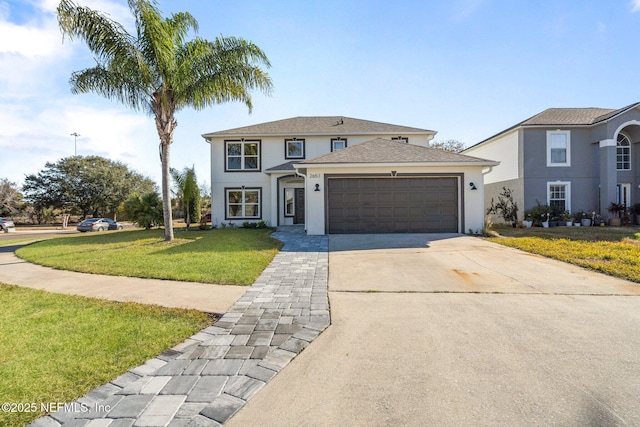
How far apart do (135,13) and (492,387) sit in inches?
538

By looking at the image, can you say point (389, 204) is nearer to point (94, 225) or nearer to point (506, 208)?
point (506, 208)

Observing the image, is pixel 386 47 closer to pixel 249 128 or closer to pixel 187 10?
pixel 187 10

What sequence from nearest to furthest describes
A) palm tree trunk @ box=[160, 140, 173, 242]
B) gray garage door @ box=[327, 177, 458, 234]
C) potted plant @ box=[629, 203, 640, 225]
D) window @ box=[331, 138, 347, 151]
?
palm tree trunk @ box=[160, 140, 173, 242], gray garage door @ box=[327, 177, 458, 234], potted plant @ box=[629, 203, 640, 225], window @ box=[331, 138, 347, 151]

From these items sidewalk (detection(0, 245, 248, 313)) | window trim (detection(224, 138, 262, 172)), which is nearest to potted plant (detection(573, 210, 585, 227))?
window trim (detection(224, 138, 262, 172))

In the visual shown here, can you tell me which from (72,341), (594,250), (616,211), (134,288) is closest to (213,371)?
(72,341)

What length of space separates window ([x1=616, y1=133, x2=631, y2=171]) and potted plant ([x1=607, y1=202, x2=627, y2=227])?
8.54ft

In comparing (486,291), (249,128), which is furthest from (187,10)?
(486,291)

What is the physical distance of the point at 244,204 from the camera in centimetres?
1741

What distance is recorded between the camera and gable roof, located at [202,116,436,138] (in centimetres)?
1712

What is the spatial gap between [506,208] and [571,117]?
612 cm

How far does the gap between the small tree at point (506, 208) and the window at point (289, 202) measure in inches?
475

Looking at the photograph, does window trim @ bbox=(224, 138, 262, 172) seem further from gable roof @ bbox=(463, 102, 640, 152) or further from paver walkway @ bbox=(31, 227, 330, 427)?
gable roof @ bbox=(463, 102, 640, 152)

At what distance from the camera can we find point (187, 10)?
37.0 feet

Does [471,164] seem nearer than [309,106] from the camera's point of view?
Yes
